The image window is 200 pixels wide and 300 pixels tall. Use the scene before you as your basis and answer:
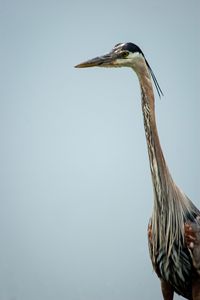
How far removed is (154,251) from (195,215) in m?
0.19

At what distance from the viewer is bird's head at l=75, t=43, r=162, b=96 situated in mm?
1605

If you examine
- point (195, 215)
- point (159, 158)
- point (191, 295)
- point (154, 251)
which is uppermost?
point (159, 158)

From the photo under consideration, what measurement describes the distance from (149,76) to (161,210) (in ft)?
1.52

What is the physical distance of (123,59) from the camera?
1.61 meters

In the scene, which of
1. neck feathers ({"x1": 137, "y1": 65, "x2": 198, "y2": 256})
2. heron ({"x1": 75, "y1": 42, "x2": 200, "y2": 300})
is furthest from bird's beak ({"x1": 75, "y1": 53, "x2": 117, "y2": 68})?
neck feathers ({"x1": 137, "y1": 65, "x2": 198, "y2": 256})

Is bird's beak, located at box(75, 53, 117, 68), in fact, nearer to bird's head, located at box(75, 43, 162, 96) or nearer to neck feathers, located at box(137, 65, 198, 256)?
bird's head, located at box(75, 43, 162, 96)

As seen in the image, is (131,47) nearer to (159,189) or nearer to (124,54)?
(124,54)

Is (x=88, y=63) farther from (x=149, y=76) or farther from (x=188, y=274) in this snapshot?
(x=188, y=274)

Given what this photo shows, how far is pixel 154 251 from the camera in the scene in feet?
5.34

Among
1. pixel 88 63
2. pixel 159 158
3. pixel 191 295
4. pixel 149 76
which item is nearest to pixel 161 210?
pixel 159 158

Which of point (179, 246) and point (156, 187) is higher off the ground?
point (156, 187)

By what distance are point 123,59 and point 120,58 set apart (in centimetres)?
1

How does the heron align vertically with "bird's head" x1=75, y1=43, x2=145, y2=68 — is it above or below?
below

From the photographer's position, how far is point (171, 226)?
5.21 feet
